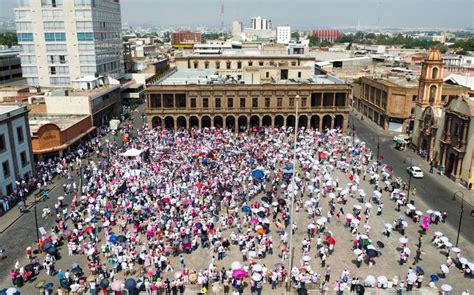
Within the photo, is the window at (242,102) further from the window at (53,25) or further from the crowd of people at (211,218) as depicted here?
the window at (53,25)

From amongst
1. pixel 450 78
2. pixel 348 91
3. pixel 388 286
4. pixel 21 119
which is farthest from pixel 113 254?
pixel 450 78

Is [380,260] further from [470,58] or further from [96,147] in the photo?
[470,58]

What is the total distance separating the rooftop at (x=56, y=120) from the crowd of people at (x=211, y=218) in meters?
4.28

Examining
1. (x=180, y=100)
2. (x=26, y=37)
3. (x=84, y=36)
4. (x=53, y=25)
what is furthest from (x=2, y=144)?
(x=26, y=37)

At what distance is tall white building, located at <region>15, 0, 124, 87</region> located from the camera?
7944 centimetres

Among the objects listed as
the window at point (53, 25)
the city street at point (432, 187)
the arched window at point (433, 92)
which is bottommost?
the city street at point (432, 187)

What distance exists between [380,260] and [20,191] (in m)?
34.4

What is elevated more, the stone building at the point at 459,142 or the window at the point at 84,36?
the window at the point at 84,36

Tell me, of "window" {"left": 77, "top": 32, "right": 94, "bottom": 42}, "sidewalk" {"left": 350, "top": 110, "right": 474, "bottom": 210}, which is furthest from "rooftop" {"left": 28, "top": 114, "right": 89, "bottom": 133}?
"sidewalk" {"left": 350, "top": 110, "right": 474, "bottom": 210}

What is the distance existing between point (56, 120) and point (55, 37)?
28.4 metres

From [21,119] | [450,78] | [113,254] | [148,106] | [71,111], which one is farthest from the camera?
[450,78]

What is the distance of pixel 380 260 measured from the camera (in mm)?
31016

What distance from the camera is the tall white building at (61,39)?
79438 millimetres

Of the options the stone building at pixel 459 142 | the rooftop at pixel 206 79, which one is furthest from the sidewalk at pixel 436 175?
the rooftop at pixel 206 79
